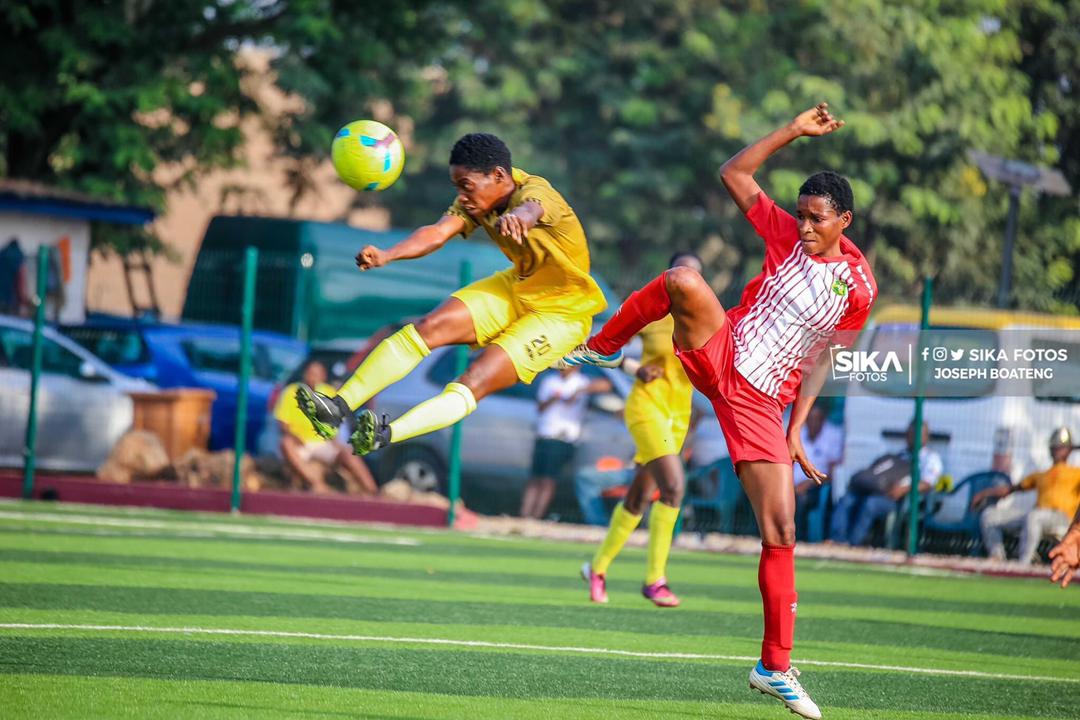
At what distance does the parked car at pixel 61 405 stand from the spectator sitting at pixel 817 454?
25.2 ft

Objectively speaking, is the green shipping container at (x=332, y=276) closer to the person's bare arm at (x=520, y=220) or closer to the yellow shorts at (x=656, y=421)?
the yellow shorts at (x=656, y=421)

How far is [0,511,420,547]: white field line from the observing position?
15492 mm

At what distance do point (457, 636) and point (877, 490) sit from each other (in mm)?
8589

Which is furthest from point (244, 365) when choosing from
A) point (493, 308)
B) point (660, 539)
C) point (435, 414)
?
point (435, 414)

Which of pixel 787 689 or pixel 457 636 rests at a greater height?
pixel 787 689

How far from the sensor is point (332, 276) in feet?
80.3

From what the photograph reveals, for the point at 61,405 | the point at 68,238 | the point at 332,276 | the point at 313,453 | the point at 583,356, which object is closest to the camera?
the point at 583,356

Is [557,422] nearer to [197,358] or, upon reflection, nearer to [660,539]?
[197,358]

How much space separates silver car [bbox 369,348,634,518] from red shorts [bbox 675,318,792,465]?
10.1 metres

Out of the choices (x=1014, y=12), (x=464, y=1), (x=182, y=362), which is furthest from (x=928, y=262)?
(x=182, y=362)

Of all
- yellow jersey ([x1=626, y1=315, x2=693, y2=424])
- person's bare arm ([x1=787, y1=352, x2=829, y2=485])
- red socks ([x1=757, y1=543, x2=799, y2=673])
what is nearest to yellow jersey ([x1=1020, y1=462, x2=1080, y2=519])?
yellow jersey ([x1=626, y1=315, x2=693, y2=424])

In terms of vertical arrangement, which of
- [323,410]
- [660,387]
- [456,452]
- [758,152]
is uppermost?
[758,152]

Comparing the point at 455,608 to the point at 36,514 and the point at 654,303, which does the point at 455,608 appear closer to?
the point at 654,303

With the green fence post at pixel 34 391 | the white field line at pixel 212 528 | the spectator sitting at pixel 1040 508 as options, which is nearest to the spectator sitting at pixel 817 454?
the spectator sitting at pixel 1040 508
